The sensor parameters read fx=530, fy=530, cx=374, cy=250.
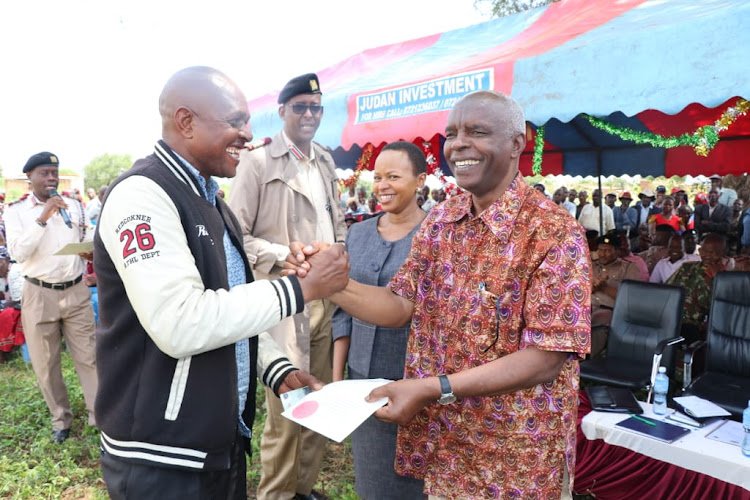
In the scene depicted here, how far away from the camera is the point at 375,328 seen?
2.63 metres

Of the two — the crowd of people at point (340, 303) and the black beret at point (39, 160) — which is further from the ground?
the black beret at point (39, 160)

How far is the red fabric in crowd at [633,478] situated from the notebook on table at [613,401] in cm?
36

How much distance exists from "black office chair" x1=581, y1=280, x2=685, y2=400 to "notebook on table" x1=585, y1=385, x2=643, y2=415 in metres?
1.03

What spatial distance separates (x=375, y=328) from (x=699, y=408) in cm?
235

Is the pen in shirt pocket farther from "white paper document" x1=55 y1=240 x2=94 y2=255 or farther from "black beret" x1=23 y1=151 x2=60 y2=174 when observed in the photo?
"black beret" x1=23 y1=151 x2=60 y2=174

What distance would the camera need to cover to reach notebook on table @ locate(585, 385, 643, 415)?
3545mm

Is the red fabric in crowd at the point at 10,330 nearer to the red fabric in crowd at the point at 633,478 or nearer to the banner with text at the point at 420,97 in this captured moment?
the banner with text at the point at 420,97

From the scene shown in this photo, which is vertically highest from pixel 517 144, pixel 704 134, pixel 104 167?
pixel 104 167

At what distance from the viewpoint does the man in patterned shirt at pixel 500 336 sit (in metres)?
1.63

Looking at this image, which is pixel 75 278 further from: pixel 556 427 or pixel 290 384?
pixel 556 427

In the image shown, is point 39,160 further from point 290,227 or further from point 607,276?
point 607,276

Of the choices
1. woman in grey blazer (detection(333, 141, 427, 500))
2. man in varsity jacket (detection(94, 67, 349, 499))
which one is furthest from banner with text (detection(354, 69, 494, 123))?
man in varsity jacket (detection(94, 67, 349, 499))

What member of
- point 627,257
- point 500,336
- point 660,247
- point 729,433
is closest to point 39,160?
point 500,336

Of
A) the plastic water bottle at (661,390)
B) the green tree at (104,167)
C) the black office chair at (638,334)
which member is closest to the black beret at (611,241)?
the black office chair at (638,334)
